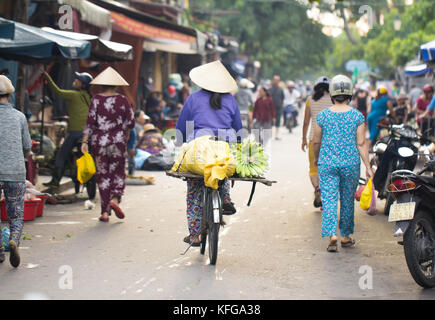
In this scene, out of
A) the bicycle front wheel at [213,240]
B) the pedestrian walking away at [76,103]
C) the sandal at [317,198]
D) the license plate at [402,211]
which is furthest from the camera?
the pedestrian walking away at [76,103]

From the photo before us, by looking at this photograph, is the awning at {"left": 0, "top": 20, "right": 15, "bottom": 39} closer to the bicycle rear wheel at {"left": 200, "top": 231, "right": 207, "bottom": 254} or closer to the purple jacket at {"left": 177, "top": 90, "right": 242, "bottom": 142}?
the purple jacket at {"left": 177, "top": 90, "right": 242, "bottom": 142}

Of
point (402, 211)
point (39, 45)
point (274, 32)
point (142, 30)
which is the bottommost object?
point (402, 211)

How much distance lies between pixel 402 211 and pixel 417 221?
0.15 m

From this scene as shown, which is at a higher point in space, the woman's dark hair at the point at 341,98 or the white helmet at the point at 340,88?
the white helmet at the point at 340,88

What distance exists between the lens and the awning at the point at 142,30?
1777 cm

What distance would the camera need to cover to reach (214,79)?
308 inches

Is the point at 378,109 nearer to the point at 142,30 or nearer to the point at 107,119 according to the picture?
the point at 142,30

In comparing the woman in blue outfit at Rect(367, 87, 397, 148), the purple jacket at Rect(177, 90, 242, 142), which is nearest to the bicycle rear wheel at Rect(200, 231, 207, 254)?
the purple jacket at Rect(177, 90, 242, 142)

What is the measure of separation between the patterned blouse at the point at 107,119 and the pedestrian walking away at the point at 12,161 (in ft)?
8.01

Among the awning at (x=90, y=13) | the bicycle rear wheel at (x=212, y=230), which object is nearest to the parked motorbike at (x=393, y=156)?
the bicycle rear wheel at (x=212, y=230)

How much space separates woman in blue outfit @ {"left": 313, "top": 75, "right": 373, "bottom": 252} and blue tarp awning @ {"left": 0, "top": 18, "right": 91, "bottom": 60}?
3.95m

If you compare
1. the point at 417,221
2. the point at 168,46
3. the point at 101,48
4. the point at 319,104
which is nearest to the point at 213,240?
the point at 417,221

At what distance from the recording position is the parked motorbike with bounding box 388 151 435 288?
632 centimetres

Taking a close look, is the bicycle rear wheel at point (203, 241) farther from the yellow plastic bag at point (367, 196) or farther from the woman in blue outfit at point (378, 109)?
the woman in blue outfit at point (378, 109)
